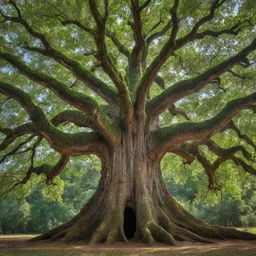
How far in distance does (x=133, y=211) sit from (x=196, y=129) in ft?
11.3

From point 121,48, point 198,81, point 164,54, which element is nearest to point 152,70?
point 164,54

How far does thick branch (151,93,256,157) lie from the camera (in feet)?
29.2

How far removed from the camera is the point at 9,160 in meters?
13.7

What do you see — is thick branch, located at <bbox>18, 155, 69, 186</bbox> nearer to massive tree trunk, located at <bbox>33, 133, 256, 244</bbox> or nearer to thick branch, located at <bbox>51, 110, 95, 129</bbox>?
thick branch, located at <bbox>51, 110, 95, 129</bbox>

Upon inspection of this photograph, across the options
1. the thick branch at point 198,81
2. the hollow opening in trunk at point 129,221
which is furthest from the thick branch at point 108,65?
the hollow opening in trunk at point 129,221

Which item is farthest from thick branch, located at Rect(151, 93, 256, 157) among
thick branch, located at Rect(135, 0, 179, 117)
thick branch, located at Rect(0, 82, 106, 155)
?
thick branch, located at Rect(0, 82, 106, 155)

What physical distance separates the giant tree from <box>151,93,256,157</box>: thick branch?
3 cm

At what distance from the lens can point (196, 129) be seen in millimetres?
9195

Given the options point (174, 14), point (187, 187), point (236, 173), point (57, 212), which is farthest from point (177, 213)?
point (187, 187)

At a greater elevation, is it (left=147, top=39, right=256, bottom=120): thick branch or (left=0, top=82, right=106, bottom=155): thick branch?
(left=147, top=39, right=256, bottom=120): thick branch

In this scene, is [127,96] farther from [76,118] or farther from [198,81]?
[198,81]

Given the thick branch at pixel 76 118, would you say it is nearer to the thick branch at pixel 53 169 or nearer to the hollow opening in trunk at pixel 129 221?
the thick branch at pixel 53 169

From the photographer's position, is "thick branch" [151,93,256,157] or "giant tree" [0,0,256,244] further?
"thick branch" [151,93,256,157]

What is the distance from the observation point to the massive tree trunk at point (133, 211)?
7.96m
